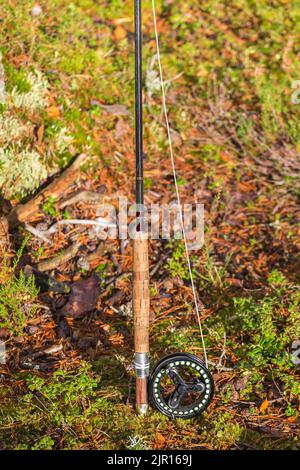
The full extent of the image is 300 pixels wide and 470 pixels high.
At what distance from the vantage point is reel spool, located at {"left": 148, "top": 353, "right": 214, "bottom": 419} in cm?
391

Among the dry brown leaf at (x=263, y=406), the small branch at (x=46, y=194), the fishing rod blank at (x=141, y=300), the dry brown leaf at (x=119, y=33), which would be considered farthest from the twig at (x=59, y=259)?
the dry brown leaf at (x=119, y=33)

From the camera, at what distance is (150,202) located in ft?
19.4

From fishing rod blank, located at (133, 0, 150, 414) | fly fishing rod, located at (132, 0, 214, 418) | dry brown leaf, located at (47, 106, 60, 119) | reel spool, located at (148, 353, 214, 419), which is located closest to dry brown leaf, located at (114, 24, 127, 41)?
dry brown leaf, located at (47, 106, 60, 119)

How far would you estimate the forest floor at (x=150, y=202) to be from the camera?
411cm

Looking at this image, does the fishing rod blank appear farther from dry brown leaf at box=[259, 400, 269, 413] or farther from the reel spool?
dry brown leaf at box=[259, 400, 269, 413]

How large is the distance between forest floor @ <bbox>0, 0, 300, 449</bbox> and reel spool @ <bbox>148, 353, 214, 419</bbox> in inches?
3.8

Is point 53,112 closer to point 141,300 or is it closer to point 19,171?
point 19,171

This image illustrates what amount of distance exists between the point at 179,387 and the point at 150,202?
226cm

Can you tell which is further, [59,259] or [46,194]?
[46,194]

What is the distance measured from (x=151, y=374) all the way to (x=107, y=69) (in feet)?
12.2

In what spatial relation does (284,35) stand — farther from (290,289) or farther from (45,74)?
(290,289)

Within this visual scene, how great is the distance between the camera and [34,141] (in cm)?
579

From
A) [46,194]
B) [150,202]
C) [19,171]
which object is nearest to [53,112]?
[19,171]

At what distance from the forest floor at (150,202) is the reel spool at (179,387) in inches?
3.8
